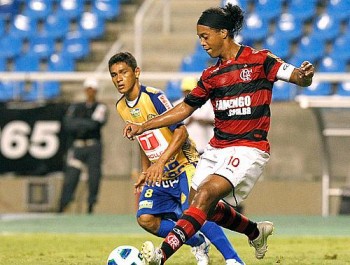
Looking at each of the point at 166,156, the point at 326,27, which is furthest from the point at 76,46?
the point at 166,156

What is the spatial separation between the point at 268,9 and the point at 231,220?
45.1 feet

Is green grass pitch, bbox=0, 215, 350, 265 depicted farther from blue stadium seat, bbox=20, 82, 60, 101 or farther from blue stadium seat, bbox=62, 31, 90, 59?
blue stadium seat, bbox=62, 31, 90, 59

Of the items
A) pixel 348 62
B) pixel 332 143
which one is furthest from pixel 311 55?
pixel 332 143

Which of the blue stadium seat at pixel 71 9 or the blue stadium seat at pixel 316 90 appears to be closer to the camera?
the blue stadium seat at pixel 316 90

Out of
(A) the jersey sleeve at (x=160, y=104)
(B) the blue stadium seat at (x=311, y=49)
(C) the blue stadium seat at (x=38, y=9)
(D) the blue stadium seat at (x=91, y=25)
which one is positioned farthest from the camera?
(C) the blue stadium seat at (x=38, y=9)

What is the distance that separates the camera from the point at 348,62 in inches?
838

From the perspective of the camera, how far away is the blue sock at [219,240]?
948cm

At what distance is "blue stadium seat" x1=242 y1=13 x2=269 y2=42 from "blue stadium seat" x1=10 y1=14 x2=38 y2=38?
199 inches

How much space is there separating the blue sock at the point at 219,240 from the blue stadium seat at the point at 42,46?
14.3 meters

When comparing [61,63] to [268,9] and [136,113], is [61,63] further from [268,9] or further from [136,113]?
[136,113]

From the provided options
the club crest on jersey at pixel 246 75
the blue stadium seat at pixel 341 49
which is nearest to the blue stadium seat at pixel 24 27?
the blue stadium seat at pixel 341 49

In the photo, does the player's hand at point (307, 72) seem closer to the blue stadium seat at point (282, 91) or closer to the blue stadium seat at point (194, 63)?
the blue stadium seat at point (282, 91)

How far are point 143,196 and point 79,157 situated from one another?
30.1 feet

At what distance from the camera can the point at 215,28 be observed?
8852mm
